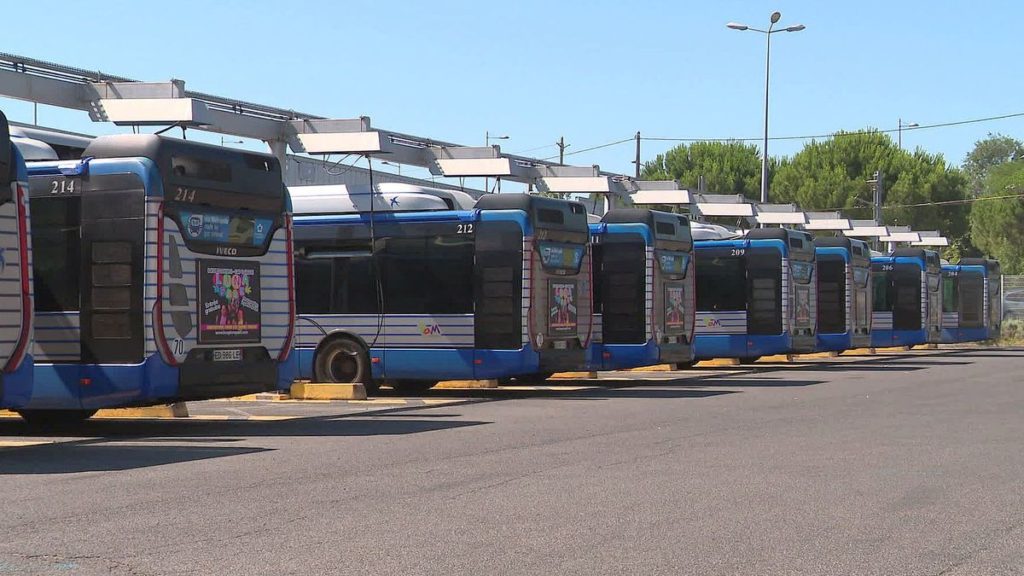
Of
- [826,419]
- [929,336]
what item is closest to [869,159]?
[929,336]

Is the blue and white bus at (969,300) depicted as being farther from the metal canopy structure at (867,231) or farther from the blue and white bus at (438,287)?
the blue and white bus at (438,287)

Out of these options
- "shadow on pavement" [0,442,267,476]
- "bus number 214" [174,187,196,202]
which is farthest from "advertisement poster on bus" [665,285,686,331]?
"shadow on pavement" [0,442,267,476]

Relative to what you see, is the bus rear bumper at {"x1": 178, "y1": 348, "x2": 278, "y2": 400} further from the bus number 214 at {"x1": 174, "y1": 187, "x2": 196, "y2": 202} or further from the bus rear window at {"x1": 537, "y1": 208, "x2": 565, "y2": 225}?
the bus rear window at {"x1": 537, "y1": 208, "x2": 565, "y2": 225}

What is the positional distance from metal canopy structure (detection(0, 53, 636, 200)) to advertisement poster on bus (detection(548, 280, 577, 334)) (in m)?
5.04

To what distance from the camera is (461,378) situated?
21703 millimetres

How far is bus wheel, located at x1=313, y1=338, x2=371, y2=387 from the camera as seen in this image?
21984mm

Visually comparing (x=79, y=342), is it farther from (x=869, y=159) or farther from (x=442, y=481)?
(x=869, y=159)

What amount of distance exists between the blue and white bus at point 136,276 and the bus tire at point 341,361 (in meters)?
6.68

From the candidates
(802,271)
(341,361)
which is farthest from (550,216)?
(802,271)

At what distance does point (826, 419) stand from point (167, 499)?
934cm

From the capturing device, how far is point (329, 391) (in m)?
21.3

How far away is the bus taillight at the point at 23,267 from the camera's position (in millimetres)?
12695

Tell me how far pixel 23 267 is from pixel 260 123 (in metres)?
13.9

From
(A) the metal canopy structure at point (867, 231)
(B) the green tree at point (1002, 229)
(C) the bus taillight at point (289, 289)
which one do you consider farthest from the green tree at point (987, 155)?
(C) the bus taillight at point (289, 289)
